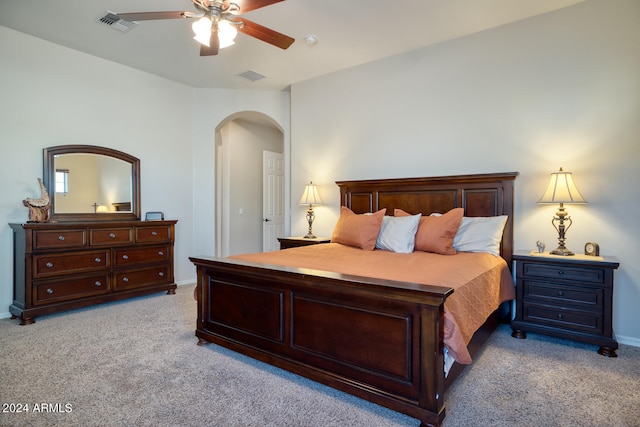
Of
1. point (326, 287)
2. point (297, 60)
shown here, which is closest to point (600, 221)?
point (326, 287)

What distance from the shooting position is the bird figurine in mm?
3512

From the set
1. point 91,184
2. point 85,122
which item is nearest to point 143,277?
point 91,184

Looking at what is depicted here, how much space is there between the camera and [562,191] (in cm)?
295

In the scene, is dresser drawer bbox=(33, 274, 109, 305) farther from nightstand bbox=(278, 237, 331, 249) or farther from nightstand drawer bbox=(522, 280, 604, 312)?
nightstand drawer bbox=(522, 280, 604, 312)

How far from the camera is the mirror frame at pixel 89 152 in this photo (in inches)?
A: 148

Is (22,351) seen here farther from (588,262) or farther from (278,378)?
(588,262)

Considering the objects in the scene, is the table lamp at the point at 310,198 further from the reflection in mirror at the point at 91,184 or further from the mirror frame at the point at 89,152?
the reflection in mirror at the point at 91,184

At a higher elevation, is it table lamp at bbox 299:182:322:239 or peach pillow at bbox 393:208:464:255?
table lamp at bbox 299:182:322:239

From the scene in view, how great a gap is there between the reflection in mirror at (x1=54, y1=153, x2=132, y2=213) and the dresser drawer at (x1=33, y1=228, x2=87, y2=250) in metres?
0.44

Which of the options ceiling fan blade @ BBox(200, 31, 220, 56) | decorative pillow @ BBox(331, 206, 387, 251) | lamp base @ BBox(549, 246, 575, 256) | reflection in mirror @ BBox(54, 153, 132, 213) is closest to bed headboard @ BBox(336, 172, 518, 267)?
decorative pillow @ BBox(331, 206, 387, 251)

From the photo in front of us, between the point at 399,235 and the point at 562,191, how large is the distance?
1.41 metres

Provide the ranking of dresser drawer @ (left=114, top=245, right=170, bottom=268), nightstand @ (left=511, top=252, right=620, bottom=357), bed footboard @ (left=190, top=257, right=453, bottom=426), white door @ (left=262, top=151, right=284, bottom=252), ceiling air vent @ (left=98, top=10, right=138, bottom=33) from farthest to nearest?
white door @ (left=262, top=151, right=284, bottom=252) → dresser drawer @ (left=114, top=245, right=170, bottom=268) → ceiling air vent @ (left=98, top=10, right=138, bottom=33) → nightstand @ (left=511, top=252, right=620, bottom=357) → bed footboard @ (left=190, top=257, right=453, bottom=426)

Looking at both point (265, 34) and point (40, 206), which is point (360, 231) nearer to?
point (265, 34)

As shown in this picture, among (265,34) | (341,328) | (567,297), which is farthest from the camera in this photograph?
(567,297)
